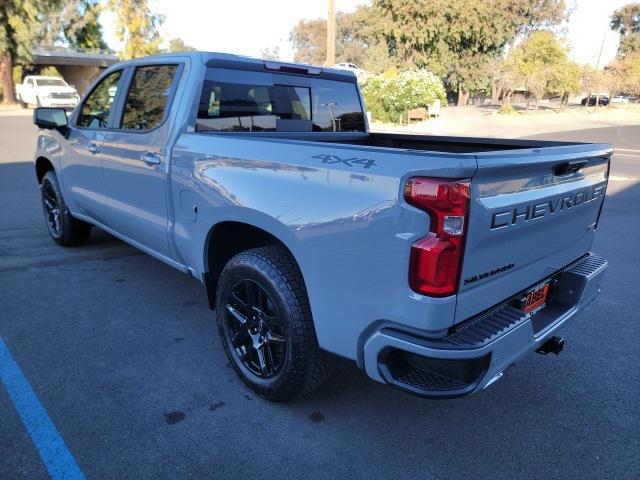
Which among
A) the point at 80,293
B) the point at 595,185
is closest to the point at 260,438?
the point at 595,185

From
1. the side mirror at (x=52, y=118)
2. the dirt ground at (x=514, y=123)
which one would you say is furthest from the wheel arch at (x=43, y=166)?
the dirt ground at (x=514, y=123)

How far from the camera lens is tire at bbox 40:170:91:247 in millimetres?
5109

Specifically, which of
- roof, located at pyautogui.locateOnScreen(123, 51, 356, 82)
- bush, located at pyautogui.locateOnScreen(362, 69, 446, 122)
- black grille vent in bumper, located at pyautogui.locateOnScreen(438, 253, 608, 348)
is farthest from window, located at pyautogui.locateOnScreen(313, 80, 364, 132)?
bush, located at pyautogui.locateOnScreen(362, 69, 446, 122)

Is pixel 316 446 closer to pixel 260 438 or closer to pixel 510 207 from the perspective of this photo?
pixel 260 438

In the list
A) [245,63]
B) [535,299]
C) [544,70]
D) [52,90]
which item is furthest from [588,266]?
[52,90]

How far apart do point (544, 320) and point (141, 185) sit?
2.74 m

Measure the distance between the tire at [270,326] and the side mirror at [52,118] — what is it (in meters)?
2.88

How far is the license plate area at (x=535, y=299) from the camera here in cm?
245

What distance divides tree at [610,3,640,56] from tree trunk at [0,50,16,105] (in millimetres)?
79643

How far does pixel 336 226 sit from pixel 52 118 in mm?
3785

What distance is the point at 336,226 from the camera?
2.16m

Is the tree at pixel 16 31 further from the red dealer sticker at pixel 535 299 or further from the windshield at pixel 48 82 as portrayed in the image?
the red dealer sticker at pixel 535 299

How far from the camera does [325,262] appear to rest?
225 cm

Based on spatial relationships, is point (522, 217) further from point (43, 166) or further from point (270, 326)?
point (43, 166)
